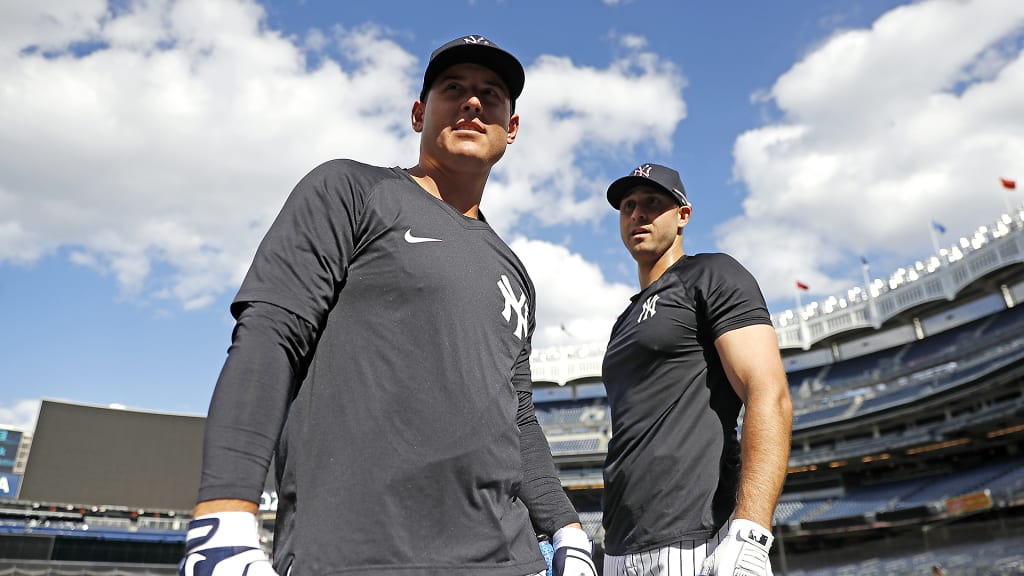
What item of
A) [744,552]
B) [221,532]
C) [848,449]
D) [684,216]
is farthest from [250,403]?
[848,449]

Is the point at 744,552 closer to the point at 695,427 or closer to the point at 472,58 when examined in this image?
the point at 695,427

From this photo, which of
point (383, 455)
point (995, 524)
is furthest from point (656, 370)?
point (995, 524)

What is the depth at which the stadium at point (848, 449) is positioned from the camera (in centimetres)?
3064

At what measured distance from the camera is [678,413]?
3.26 metres

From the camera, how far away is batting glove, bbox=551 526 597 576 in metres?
2.20

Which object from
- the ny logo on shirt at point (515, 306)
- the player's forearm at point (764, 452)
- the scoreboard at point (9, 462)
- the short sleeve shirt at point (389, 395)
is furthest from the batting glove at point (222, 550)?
the scoreboard at point (9, 462)

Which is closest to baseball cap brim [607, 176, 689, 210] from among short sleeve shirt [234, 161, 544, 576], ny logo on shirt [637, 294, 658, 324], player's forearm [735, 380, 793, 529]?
ny logo on shirt [637, 294, 658, 324]

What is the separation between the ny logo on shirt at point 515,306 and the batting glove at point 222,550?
3.51ft

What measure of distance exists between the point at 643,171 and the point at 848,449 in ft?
125

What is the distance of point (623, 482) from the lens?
A: 3.31m

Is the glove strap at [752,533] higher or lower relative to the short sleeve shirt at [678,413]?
lower

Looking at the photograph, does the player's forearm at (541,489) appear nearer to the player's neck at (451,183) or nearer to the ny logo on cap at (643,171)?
the player's neck at (451,183)

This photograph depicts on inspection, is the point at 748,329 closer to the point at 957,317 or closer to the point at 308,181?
the point at 308,181

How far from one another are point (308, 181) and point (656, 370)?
230 cm
